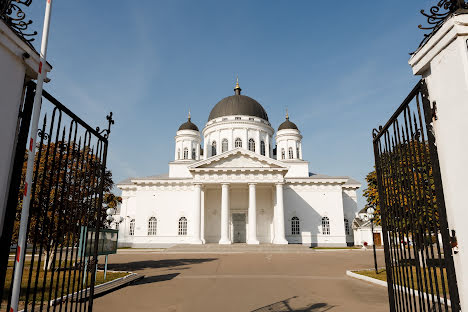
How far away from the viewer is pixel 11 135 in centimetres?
297

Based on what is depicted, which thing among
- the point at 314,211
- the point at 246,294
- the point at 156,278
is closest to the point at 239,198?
the point at 314,211

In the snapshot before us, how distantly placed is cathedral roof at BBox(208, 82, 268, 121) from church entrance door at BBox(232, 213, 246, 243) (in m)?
14.4

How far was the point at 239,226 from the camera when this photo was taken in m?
34.8

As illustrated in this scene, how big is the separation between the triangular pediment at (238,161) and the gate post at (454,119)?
28.2m

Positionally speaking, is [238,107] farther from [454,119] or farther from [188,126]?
[454,119]

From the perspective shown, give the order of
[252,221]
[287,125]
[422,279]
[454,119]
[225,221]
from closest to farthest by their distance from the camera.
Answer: [454,119], [422,279], [225,221], [252,221], [287,125]

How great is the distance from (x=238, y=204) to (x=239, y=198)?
2.17ft

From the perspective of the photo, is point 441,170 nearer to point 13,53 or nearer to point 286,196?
point 13,53

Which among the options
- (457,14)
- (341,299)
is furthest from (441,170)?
(341,299)

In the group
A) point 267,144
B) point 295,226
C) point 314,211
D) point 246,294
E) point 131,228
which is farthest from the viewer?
point 267,144

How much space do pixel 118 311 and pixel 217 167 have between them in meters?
24.6

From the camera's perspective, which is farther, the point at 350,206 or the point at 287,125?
the point at 287,125

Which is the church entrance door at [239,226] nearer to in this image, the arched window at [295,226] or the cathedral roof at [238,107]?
the arched window at [295,226]

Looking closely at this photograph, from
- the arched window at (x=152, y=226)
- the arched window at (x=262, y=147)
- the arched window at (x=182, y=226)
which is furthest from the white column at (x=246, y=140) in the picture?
the arched window at (x=152, y=226)
